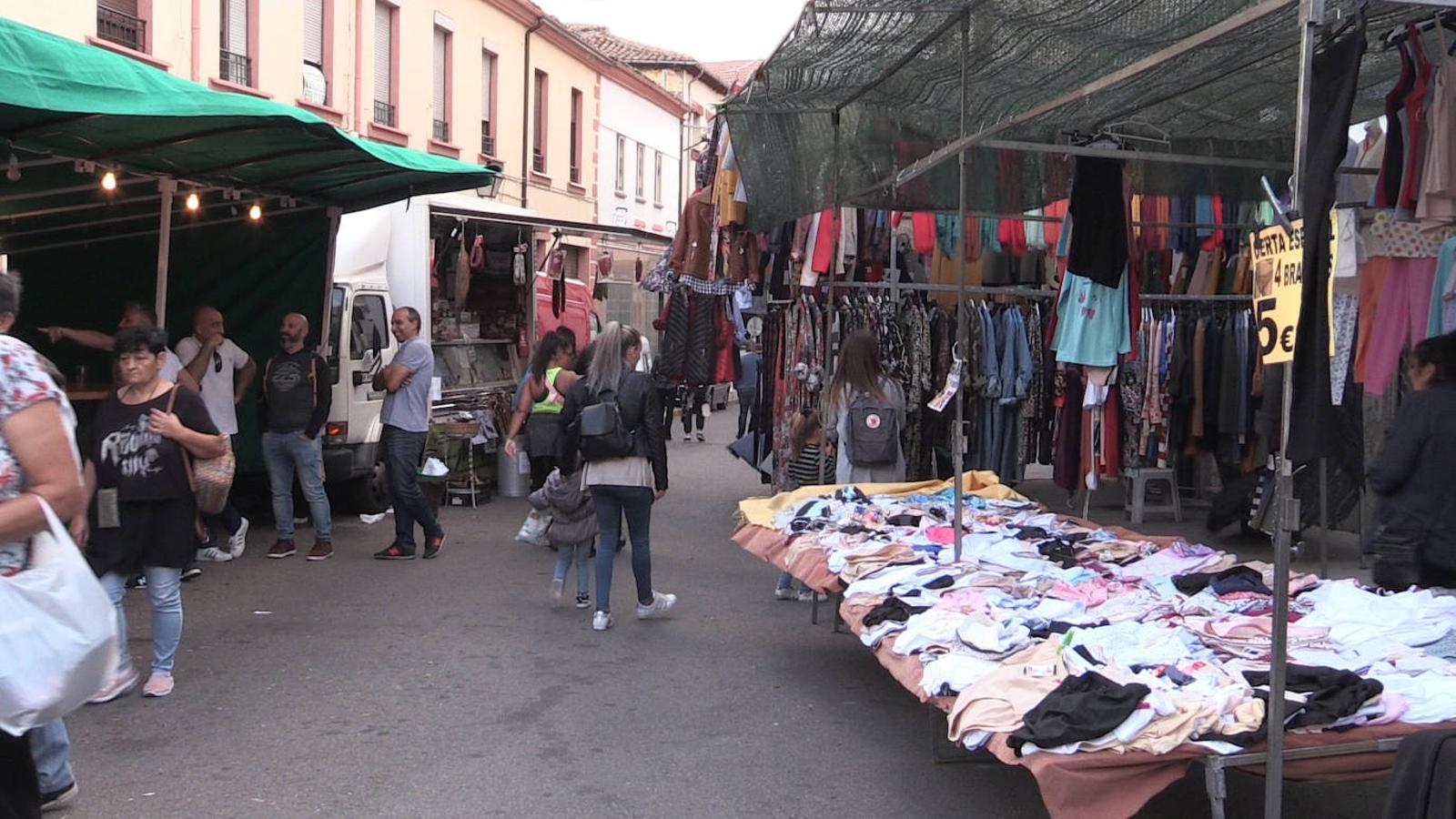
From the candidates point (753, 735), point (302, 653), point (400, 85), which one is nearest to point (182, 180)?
point (302, 653)

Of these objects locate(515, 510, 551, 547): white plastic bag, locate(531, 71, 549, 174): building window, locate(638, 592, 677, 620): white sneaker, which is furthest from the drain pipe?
locate(638, 592, 677, 620): white sneaker

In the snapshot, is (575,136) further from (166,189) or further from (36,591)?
(36,591)

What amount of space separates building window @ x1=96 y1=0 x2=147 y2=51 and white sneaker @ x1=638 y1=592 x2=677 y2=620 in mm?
11738

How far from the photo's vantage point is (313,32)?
67.4ft

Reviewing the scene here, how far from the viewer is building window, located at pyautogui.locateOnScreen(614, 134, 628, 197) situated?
Answer: 35500mm

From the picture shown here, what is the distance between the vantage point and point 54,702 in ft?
9.93

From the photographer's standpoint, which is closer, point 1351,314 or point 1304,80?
point 1304,80

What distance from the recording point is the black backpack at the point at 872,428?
8141 mm

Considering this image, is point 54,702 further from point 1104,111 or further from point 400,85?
point 400,85

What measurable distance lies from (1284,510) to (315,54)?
1991 centimetres

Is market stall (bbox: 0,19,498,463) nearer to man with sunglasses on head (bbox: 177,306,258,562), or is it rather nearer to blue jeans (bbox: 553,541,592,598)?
man with sunglasses on head (bbox: 177,306,258,562)

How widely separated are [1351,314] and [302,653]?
19.7ft

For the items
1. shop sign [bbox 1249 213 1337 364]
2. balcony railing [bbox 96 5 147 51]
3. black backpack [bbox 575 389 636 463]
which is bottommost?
black backpack [bbox 575 389 636 463]

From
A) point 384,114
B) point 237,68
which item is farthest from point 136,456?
point 384,114
